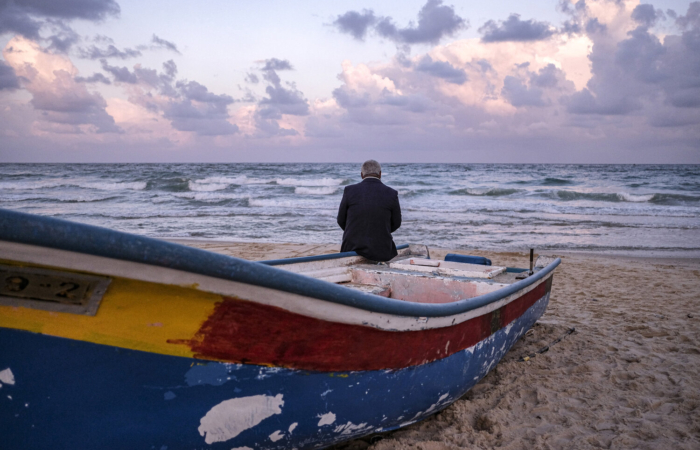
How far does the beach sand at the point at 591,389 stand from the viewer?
2688mm

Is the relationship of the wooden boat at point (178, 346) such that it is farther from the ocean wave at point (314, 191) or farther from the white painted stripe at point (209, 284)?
the ocean wave at point (314, 191)

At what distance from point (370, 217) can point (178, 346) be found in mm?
2690

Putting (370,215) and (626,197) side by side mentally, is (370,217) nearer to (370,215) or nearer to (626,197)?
(370,215)

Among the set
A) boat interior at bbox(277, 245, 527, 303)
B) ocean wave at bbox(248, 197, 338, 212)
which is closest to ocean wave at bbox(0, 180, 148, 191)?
ocean wave at bbox(248, 197, 338, 212)

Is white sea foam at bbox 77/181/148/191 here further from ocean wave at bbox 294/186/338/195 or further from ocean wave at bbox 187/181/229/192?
ocean wave at bbox 294/186/338/195

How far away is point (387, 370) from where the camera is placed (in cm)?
221

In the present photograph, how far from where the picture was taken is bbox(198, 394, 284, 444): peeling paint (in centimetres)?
176

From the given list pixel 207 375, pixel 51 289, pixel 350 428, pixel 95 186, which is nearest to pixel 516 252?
pixel 350 428

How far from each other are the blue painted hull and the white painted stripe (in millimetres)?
323

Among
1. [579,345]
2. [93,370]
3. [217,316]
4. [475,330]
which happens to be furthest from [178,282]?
[579,345]

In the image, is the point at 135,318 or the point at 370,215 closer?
the point at 135,318

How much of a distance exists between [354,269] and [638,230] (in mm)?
12040

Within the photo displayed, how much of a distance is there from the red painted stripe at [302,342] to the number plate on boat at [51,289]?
0.39 m

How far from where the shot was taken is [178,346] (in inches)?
63.6
